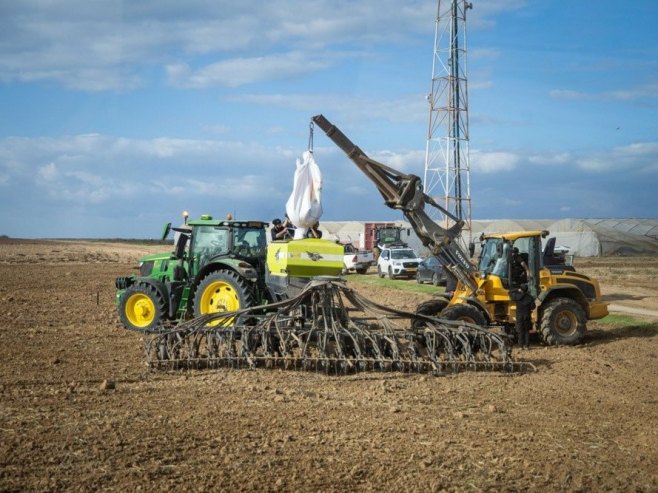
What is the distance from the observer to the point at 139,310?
49.1 feet

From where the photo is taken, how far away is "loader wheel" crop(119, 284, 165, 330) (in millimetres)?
14696

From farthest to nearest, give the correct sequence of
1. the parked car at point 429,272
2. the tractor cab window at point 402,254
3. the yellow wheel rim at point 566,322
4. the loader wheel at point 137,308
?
the tractor cab window at point 402,254
the parked car at point 429,272
the loader wheel at point 137,308
the yellow wheel rim at point 566,322

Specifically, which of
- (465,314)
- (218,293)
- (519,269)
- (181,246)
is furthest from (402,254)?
(218,293)

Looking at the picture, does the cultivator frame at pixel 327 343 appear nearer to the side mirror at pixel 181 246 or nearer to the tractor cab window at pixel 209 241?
the tractor cab window at pixel 209 241

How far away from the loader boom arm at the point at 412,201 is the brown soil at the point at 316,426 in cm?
225

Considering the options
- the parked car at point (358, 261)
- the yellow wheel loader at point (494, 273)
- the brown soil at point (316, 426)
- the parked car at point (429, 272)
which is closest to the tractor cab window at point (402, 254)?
the parked car at point (429, 272)

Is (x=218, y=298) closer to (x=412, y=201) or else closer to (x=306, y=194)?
(x=306, y=194)

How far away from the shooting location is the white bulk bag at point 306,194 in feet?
42.9

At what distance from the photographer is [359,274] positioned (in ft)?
125

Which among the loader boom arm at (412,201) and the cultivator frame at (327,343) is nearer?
the cultivator frame at (327,343)

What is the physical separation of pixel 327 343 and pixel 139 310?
5.42m

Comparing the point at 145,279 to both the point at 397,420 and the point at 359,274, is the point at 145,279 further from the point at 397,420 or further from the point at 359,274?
the point at 359,274

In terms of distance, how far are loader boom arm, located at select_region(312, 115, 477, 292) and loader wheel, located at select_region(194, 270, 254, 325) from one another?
3.26m

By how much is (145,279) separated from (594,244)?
45.2 meters
